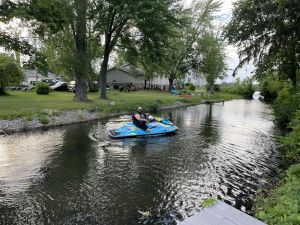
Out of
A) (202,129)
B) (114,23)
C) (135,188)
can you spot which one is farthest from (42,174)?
(114,23)

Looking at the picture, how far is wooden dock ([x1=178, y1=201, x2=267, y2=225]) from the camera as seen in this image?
3270mm

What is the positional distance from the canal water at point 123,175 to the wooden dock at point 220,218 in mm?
4598

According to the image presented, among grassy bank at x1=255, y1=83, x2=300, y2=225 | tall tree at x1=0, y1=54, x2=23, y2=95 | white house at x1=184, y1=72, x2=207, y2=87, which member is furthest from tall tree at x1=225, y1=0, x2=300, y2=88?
white house at x1=184, y1=72, x2=207, y2=87

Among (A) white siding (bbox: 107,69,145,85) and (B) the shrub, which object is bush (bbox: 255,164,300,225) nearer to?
(B) the shrub

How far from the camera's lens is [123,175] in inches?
439

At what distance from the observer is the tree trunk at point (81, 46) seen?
26.0m

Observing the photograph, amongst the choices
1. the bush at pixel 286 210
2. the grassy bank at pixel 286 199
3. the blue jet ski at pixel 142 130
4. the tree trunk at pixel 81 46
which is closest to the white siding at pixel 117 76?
the tree trunk at pixel 81 46

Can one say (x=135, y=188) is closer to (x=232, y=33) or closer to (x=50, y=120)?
(x=50, y=120)

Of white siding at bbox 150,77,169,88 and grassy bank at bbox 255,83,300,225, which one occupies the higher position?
white siding at bbox 150,77,169,88

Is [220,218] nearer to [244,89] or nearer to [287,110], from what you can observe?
[287,110]

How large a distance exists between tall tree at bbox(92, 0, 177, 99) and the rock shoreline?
7.97 meters

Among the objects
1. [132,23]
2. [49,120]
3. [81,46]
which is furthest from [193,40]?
[49,120]

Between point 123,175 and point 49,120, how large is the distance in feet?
36.9

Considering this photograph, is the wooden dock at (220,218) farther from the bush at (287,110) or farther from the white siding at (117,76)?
the white siding at (117,76)
